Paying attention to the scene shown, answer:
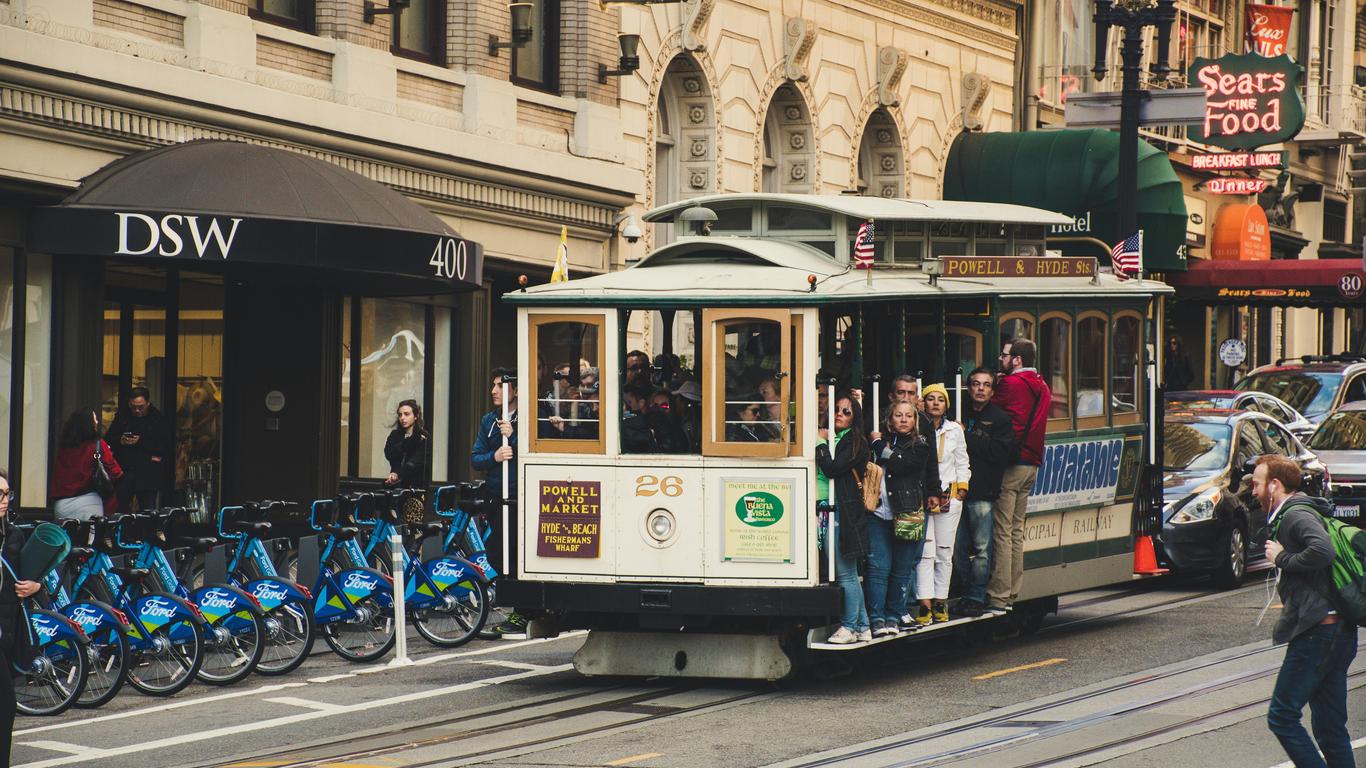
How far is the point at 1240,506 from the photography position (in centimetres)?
1852

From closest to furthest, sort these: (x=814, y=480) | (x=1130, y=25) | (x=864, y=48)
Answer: (x=814, y=480) → (x=1130, y=25) → (x=864, y=48)

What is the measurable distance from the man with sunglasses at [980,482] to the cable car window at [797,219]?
1582 millimetres

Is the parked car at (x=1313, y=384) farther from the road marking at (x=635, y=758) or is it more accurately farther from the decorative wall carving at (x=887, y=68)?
the road marking at (x=635, y=758)

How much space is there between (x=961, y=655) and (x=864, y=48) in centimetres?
1679

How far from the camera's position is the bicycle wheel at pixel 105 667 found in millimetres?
Result: 12367

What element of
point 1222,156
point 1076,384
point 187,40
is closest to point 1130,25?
point 1076,384

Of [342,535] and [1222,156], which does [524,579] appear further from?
[1222,156]

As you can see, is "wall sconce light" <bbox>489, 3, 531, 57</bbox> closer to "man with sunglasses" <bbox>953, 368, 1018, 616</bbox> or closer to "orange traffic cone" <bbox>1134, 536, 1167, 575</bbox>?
"orange traffic cone" <bbox>1134, 536, 1167, 575</bbox>

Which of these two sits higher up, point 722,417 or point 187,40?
point 187,40

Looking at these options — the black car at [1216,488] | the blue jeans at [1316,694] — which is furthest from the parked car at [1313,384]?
the blue jeans at [1316,694]

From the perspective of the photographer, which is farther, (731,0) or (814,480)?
(731,0)

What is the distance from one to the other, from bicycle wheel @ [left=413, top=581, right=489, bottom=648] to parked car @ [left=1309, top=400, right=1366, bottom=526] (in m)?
9.44

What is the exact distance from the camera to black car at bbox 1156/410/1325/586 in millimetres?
17891

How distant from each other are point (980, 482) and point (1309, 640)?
5030mm
